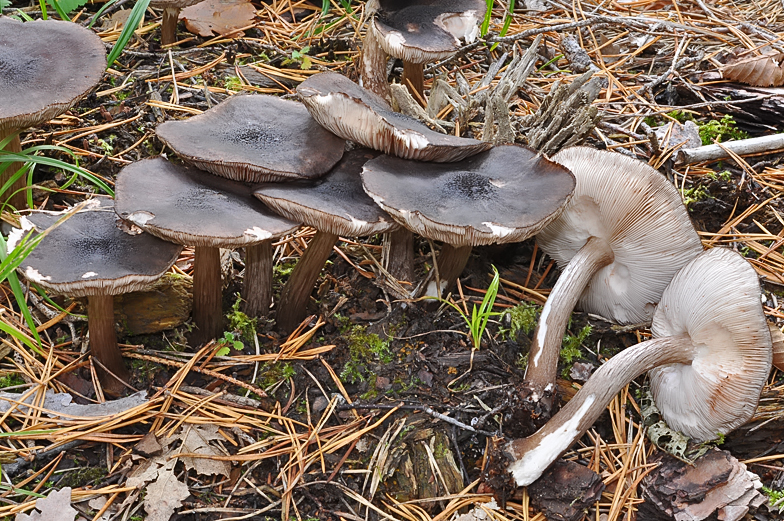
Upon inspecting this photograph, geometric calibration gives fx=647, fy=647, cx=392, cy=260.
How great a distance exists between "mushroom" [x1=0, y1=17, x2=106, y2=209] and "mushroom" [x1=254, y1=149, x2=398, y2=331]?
98cm

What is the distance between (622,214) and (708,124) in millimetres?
1350

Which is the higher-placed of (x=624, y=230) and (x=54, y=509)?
(x=624, y=230)

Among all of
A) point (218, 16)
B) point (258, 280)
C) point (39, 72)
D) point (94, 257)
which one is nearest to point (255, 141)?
point (258, 280)

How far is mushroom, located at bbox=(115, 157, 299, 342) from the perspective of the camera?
7.16 ft

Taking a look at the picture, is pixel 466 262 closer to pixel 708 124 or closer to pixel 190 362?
pixel 190 362

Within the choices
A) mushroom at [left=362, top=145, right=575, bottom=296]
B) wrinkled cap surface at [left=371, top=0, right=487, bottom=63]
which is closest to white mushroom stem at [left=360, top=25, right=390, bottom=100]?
wrinkled cap surface at [left=371, top=0, right=487, bottom=63]

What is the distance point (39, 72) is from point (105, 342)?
1.19 m

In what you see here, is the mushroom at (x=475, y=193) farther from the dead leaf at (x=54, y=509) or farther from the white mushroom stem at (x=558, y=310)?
the dead leaf at (x=54, y=509)

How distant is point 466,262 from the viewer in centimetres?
295

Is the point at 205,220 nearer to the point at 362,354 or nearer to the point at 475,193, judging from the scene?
the point at 362,354

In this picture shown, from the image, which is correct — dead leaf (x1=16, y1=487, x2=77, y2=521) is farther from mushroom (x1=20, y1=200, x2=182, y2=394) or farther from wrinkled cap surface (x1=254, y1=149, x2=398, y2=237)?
wrinkled cap surface (x1=254, y1=149, x2=398, y2=237)

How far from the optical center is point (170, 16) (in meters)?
3.96

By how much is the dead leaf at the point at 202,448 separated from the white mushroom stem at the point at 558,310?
1.19 metres

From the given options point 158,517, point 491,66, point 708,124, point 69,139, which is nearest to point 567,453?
point 158,517
